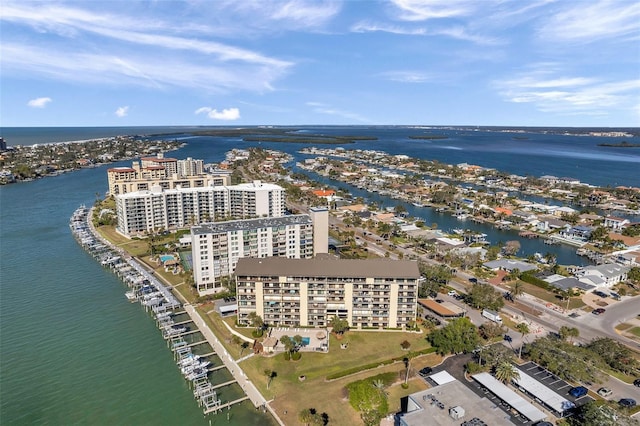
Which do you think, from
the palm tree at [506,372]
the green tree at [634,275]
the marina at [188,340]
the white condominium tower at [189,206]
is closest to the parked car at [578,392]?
the palm tree at [506,372]

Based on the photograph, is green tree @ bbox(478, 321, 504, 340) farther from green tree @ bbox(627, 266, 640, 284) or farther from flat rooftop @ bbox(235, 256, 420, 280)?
green tree @ bbox(627, 266, 640, 284)

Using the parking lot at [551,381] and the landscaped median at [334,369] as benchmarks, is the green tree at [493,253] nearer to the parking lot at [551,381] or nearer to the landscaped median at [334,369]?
the landscaped median at [334,369]

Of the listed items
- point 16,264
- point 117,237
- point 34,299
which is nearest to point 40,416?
point 34,299

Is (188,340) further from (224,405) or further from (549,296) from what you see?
(549,296)

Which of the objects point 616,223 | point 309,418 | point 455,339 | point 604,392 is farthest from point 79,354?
point 616,223

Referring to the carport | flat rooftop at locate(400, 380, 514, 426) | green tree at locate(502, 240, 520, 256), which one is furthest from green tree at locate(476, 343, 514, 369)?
green tree at locate(502, 240, 520, 256)

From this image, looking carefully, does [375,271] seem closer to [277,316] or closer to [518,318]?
[277,316]
